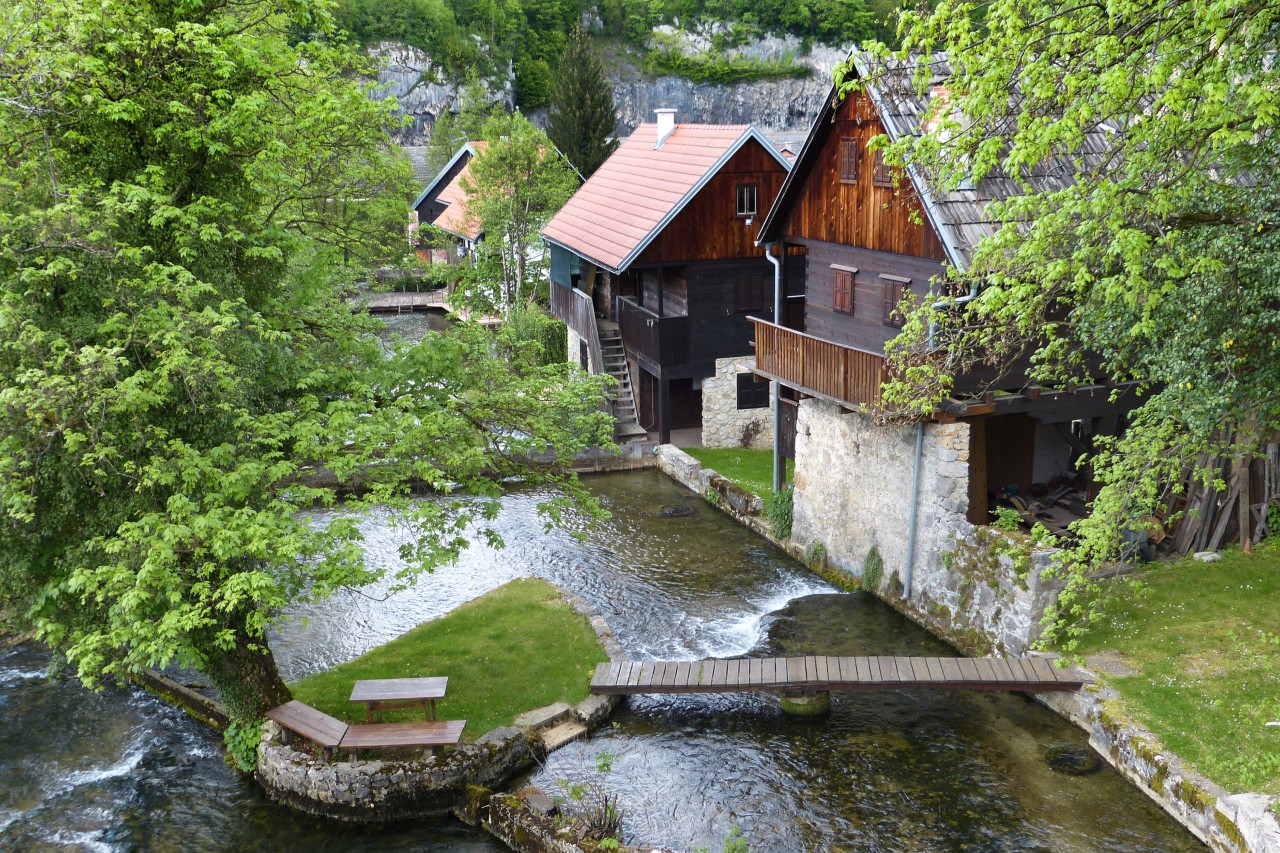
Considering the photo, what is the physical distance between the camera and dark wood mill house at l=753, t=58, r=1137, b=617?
1591 centimetres

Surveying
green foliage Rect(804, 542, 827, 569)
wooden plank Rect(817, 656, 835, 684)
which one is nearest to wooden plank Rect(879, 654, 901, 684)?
wooden plank Rect(817, 656, 835, 684)

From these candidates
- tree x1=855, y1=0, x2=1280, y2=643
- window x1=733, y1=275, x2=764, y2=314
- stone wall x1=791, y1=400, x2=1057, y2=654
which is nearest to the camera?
tree x1=855, y1=0, x2=1280, y2=643

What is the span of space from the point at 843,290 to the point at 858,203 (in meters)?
1.73

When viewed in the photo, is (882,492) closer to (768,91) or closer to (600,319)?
(600,319)

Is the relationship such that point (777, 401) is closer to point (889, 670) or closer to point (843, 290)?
point (843, 290)

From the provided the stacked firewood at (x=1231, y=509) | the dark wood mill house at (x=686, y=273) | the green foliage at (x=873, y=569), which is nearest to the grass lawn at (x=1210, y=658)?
the stacked firewood at (x=1231, y=509)

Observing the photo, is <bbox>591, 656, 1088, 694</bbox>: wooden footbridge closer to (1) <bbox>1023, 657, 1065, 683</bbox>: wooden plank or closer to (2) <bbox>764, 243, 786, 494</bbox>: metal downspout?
(1) <bbox>1023, 657, 1065, 683</bbox>: wooden plank

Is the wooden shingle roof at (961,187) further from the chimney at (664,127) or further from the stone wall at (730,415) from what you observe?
the chimney at (664,127)

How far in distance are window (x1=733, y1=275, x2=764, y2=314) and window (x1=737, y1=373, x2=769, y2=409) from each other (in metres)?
1.77

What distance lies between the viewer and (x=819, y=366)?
707 inches

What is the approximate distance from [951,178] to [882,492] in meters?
8.20

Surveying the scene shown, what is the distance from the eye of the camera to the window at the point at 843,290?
18828mm

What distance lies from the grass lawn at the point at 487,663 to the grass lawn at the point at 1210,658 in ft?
25.0

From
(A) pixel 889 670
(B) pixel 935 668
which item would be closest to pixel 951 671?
(B) pixel 935 668
